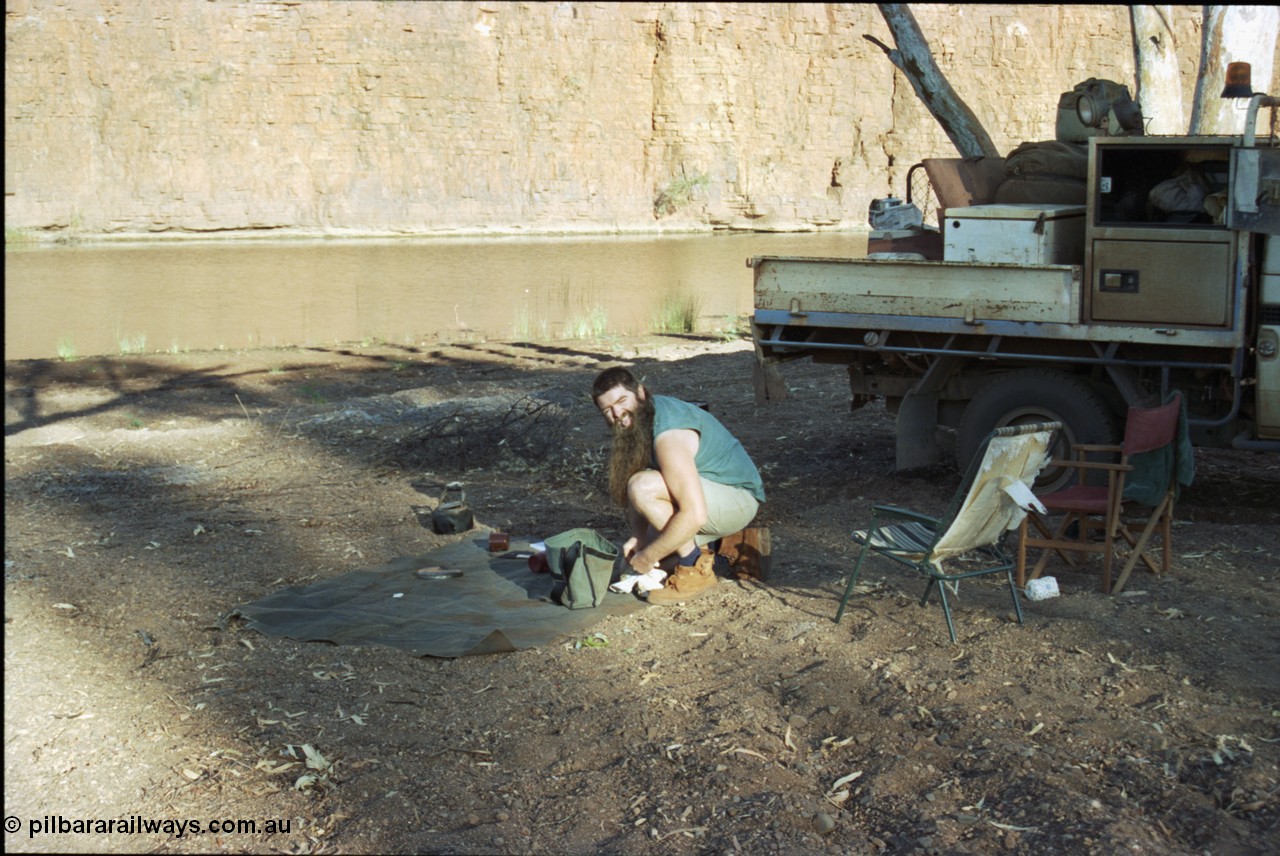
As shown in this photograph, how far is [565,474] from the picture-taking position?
880 cm

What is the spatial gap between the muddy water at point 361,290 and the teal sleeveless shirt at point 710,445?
12.1 m

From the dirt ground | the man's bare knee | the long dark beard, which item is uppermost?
the long dark beard

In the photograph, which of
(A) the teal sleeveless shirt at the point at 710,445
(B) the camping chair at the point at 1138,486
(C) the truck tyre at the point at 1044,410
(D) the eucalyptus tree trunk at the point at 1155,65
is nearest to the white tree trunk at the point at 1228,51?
(D) the eucalyptus tree trunk at the point at 1155,65

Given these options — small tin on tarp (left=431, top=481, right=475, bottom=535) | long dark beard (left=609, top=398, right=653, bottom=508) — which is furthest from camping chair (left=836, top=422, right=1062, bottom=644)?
small tin on tarp (left=431, top=481, right=475, bottom=535)

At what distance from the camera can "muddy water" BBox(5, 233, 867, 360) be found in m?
20.6

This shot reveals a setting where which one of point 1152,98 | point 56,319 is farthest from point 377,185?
point 1152,98

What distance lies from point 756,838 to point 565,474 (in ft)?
16.9

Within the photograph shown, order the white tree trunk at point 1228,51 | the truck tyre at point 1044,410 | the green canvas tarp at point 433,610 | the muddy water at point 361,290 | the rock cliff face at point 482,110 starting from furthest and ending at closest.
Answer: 1. the rock cliff face at point 482,110
2. the muddy water at point 361,290
3. the white tree trunk at point 1228,51
4. the truck tyre at point 1044,410
5. the green canvas tarp at point 433,610

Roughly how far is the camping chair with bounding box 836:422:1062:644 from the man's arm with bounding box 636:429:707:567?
0.72 m

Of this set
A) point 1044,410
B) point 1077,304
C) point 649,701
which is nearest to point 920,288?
point 1077,304

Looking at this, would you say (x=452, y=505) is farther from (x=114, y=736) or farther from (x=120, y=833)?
(x=120, y=833)

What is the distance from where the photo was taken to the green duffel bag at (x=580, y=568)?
5.80m

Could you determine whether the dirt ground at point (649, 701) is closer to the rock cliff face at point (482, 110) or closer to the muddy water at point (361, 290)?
the muddy water at point (361, 290)

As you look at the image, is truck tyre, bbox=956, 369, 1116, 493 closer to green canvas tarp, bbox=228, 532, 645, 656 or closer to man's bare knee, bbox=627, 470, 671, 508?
man's bare knee, bbox=627, 470, 671, 508
